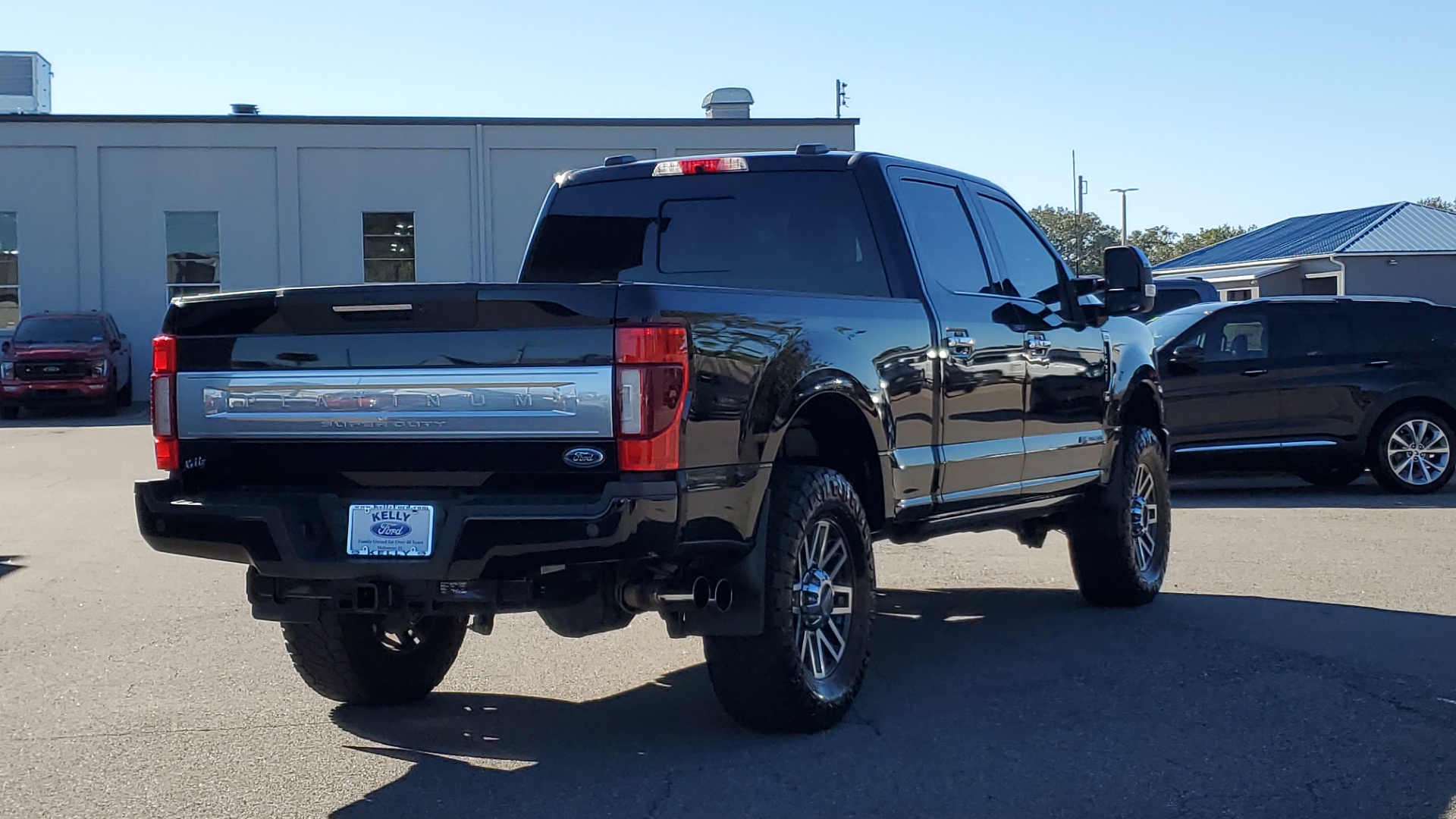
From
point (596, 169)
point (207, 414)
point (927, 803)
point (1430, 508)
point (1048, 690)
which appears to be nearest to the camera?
point (927, 803)

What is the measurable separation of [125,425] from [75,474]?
9179mm

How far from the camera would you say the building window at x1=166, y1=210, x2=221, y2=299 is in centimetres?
3416

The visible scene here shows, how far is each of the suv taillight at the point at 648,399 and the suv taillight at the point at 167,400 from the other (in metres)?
1.63

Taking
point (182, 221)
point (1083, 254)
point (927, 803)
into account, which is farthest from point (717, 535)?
point (1083, 254)

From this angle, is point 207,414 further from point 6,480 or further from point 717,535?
point 6,480

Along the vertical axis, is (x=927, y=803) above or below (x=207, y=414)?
below

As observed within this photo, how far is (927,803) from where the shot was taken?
489cm

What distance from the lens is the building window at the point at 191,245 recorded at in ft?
112

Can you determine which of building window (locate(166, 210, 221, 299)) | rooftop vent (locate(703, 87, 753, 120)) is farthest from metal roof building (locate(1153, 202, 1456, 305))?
building window (locate(166, 210, 221, 299))

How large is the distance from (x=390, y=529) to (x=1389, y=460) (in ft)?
36.2

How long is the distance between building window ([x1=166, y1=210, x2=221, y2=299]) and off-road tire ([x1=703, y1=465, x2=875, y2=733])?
99.8ft

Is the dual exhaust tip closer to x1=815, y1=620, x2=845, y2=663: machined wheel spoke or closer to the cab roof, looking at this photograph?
x1=815, y1=620, x2=845, y2=663: machined wheel spoke

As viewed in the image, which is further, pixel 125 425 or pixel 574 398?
pixel 125 425

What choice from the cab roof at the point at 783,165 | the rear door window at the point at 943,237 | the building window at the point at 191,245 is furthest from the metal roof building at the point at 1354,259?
the cab roof at the point at 783,165
